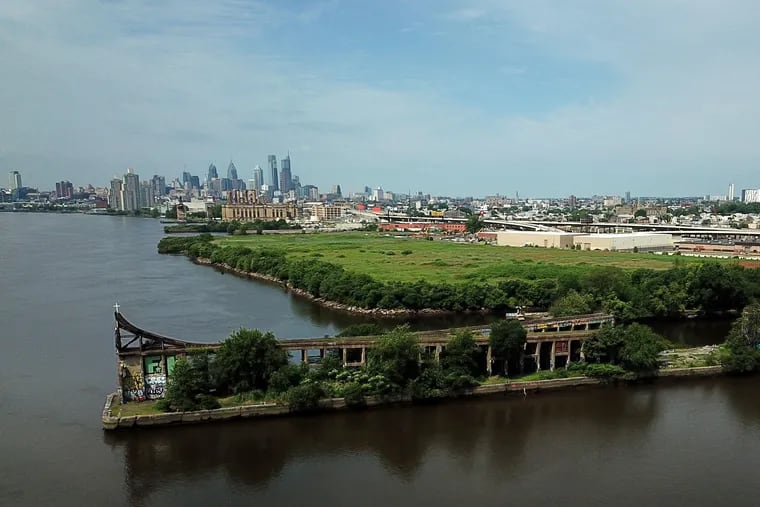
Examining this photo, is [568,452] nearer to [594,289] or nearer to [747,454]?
[747,454]

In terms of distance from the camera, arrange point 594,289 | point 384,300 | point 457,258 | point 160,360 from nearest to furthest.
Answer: point 160,360
point 594,289
point 384,300
point 457,258

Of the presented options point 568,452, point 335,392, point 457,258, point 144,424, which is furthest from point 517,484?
point 457,258

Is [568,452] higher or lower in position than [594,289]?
lower

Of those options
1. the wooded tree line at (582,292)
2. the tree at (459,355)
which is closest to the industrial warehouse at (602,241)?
the wooded tree line at (582,292)

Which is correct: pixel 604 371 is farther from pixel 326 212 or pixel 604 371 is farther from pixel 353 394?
pixel 326 212

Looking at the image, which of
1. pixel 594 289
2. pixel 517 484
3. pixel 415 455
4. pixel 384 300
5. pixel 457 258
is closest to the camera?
pixel 517 484

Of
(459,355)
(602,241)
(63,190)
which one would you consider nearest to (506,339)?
(459,355)

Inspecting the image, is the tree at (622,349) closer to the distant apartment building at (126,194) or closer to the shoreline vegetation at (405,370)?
the shoreline vegetation at (405,370)
